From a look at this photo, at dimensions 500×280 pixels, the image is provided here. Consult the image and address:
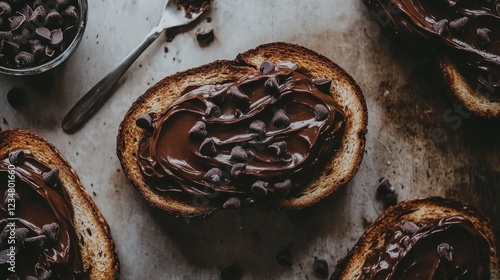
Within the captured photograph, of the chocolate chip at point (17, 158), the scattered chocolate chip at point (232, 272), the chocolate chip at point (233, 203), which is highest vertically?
the chocolate chip at point (17, 158)

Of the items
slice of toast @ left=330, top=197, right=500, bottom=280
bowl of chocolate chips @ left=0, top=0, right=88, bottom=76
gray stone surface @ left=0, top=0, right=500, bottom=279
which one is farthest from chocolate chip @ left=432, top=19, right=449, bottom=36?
bowl of chocolate chips @ left=0, top=0, right=88, bottom=76

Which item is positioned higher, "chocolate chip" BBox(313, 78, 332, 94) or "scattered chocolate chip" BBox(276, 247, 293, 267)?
"chocolate chip" BBox(313, 78, 332, 94)

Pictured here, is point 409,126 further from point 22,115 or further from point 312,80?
point 22,115

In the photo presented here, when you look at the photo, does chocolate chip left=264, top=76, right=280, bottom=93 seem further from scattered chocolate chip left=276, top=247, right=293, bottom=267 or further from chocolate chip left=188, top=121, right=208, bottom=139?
scattered chocolate chip left=276, top=247, right=293, bottom=267

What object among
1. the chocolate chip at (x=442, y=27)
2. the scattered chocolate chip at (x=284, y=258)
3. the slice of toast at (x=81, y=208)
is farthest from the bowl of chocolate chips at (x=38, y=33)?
the chocolate chip at (x=442, y=27)

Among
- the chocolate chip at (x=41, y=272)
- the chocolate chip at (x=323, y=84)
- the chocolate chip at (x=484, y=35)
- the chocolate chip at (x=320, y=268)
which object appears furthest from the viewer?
the chocolate chip at (x=320, y=268)

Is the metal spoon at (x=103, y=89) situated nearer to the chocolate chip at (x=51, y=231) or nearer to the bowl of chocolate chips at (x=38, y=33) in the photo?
the bowl of chocolate chips at (x=38, y=33)
